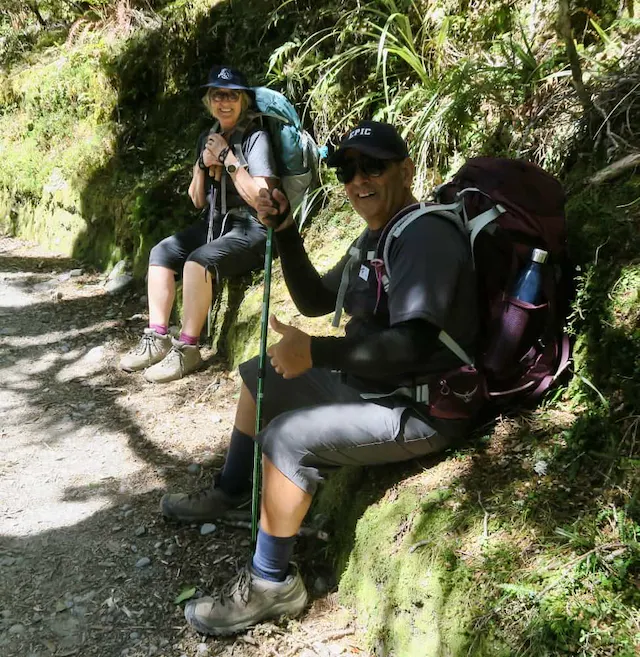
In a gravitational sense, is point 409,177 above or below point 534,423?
above

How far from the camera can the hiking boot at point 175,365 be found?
5137 millimetres

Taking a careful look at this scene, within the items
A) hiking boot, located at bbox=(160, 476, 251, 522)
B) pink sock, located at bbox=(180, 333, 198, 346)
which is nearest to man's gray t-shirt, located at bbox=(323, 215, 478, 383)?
hiking boot, located at bbox=(160, 476, 251, 522)

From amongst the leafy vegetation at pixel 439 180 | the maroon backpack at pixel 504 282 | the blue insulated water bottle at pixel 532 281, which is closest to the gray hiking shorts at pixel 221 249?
the leafy vegetation at pixel 439 180

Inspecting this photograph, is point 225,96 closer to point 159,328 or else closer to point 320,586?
point 159,328

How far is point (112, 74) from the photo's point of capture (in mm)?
8938

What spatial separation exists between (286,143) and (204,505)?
2.82 m

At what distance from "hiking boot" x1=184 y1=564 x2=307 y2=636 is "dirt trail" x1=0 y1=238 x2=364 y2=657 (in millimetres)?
71

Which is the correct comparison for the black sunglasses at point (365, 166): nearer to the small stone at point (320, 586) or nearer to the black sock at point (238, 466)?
the black sock at point (238, 466)

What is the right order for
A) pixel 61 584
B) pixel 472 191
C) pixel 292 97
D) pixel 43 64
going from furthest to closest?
pixel 43 64
pixel 292 97
pixel 61 584
pixel 472 191

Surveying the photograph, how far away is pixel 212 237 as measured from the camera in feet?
17.6

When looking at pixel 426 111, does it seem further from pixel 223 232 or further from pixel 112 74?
pixel 112 74

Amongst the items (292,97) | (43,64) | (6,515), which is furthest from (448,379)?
(43,64)

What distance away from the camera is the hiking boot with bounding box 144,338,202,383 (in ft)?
16.9

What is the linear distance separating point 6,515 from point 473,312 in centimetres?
287
